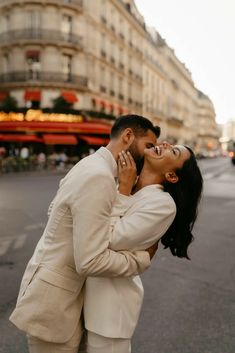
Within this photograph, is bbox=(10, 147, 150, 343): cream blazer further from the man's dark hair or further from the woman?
the man's dark hair

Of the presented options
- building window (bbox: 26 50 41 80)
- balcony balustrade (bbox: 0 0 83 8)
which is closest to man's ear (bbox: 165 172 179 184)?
building window (bbox: 26 50 41 80)

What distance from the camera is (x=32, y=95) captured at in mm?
29516

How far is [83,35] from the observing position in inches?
1256

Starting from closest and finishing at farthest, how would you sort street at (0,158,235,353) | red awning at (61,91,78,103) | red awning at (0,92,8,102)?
street at (0,158,235,353)
red awning at (61,91,78,103)
red awning at (0,92,8,102)

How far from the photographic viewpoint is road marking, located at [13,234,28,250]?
6.22 meters

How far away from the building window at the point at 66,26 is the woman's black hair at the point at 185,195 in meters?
31.0

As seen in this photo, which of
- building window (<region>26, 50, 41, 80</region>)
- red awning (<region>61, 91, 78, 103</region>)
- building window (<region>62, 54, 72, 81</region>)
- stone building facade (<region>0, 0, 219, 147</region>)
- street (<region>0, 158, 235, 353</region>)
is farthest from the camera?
building window (<region>62, 54, 72, 81</region>)

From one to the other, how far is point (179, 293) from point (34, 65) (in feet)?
94.3

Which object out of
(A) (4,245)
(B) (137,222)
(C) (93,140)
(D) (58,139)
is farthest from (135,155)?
(C) (93,140)

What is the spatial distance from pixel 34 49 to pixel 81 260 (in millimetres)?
30713

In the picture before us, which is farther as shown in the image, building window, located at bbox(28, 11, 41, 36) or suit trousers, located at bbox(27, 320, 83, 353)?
building window, located at bbox(28, 11, 41, 36)

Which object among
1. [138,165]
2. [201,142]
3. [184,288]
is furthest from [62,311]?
[201,142]

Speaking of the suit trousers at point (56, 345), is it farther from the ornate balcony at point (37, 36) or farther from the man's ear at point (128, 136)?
the ornate balcony at point (37, 36)

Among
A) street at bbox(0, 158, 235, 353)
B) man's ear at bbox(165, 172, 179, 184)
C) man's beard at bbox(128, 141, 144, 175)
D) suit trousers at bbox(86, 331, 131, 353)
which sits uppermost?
man's beard at bbox(128, 141, 144, 175)
